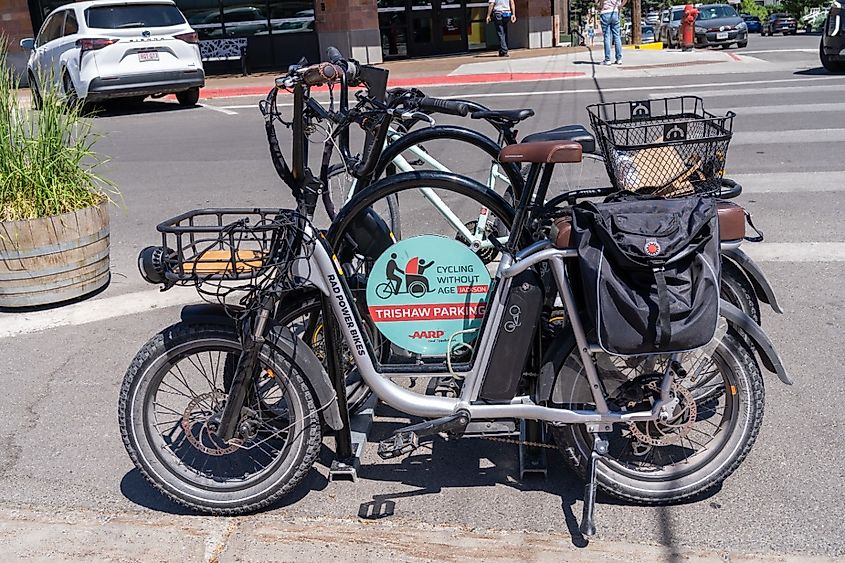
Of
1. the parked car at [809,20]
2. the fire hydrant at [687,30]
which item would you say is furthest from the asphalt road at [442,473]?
the parked car at [809,20]

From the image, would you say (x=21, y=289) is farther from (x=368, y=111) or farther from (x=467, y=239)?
(x=368, y=111)

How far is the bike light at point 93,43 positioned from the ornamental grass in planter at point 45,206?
893 cm

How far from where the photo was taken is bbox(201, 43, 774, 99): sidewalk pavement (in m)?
17.7

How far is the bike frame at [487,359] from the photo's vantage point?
9.97 ft

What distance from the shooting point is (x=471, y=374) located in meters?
3.21

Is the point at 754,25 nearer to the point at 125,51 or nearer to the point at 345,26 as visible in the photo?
the point at 345,26

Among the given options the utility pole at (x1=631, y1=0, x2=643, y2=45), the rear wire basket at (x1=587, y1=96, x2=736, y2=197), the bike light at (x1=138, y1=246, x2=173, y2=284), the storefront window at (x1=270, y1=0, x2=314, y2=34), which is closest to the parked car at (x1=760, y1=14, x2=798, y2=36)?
the utility pole at (x1=631, y1=0, x2=643, y2=45)

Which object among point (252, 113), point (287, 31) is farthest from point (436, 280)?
point (287, 31)

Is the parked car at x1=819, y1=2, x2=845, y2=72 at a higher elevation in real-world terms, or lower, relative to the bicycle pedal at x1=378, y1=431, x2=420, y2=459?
higher

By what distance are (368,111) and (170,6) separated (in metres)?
13.0

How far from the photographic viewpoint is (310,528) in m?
3.22

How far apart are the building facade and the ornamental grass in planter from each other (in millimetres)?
18003

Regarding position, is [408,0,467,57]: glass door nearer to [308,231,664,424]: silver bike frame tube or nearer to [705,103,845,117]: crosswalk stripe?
[705,103,845,117]: crosswalk stripe

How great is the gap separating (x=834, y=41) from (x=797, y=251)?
1085 centimetres
